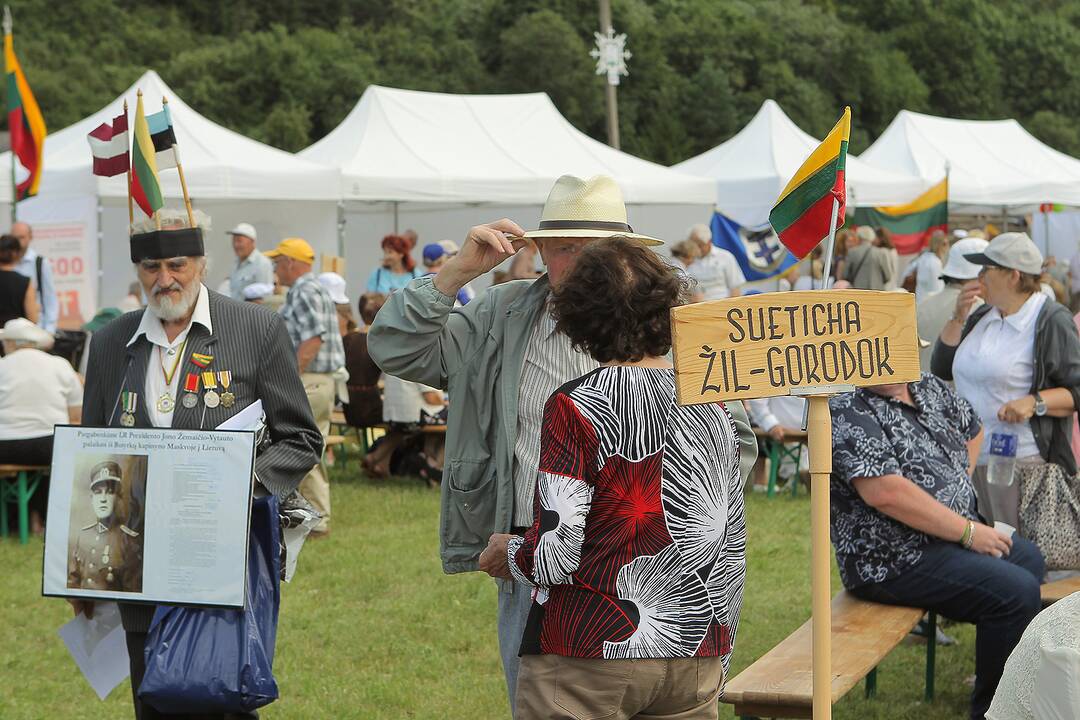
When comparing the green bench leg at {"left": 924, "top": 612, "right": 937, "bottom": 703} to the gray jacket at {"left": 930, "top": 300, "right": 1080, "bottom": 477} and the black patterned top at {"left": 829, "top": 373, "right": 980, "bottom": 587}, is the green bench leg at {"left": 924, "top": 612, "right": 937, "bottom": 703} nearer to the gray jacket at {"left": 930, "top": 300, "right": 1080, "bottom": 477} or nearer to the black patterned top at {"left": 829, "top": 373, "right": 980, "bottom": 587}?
the black patterned top at {"left": 829, "top": 373, "right": 980, "bottom": 587}

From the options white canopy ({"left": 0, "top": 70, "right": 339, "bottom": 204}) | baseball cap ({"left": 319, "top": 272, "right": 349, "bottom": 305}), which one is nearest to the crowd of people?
baseball cap ({"left": 319, "top": 272, "right": 349, "bottom": 305})

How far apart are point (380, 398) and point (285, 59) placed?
110 feet

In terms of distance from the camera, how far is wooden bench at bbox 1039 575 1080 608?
5047 mm

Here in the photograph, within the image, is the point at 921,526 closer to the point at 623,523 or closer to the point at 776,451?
the point at 623,523

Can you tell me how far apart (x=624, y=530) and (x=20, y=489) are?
6767 millimetres

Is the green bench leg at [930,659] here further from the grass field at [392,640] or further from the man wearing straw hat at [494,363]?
the man wearing straw hat at [494,363]

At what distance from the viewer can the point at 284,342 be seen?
379 cm

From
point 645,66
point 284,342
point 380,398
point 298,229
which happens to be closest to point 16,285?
point 380,398

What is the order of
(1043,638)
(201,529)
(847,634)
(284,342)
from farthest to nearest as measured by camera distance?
1. (847,634)
2. (284,342)
3. (201,529)
4. (1043,638)

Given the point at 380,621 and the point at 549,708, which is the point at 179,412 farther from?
the point at 380,621

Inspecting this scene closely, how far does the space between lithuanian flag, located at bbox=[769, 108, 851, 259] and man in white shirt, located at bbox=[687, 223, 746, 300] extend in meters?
8.96

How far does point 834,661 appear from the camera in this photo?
4.28 metres

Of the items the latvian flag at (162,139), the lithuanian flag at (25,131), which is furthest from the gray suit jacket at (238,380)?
the lithuanian flag at (25,131)

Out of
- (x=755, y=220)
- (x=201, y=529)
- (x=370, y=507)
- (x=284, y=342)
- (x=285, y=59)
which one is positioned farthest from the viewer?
(x=285, y=59)
